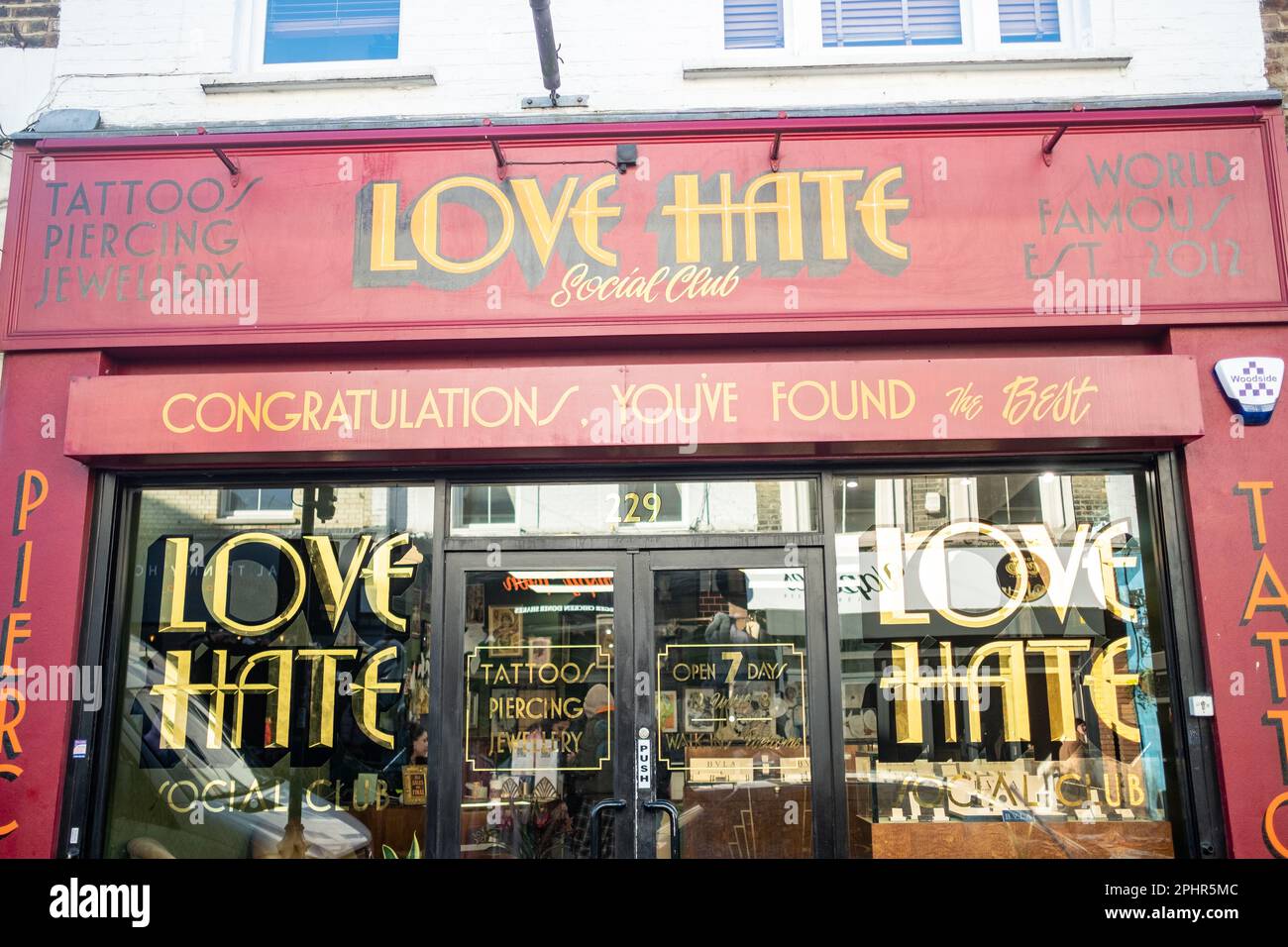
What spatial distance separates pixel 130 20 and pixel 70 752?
4117 mm

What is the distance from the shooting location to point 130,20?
5.94 metres

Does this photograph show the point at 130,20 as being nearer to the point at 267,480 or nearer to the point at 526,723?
the point at 267,480

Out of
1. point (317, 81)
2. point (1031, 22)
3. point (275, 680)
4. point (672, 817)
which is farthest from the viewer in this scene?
point (1031, 22)

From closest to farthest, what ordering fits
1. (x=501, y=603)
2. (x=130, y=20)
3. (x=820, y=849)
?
1. (x=820, y=849)
2. (x=501, y=603)
3. (x=130, y=20)

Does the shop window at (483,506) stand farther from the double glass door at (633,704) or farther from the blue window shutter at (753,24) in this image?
the blue window shutter at (753,24)

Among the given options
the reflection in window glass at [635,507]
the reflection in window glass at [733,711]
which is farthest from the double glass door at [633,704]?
the reflection in window glass at [635,507]

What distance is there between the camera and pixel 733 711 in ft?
16.8

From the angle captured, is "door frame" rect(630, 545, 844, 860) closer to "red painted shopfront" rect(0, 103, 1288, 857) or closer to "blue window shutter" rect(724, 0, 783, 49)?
"red painted shopfront" rect(0, 103, 1288, 857)

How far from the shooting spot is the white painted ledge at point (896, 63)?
5.63 metres

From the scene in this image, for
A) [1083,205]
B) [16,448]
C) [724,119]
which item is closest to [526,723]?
[16,448]

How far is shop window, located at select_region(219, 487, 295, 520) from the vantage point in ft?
18.1

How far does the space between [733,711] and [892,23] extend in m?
4.10

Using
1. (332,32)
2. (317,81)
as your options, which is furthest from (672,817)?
(332,32)

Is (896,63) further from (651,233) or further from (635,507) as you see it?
(635,507)
